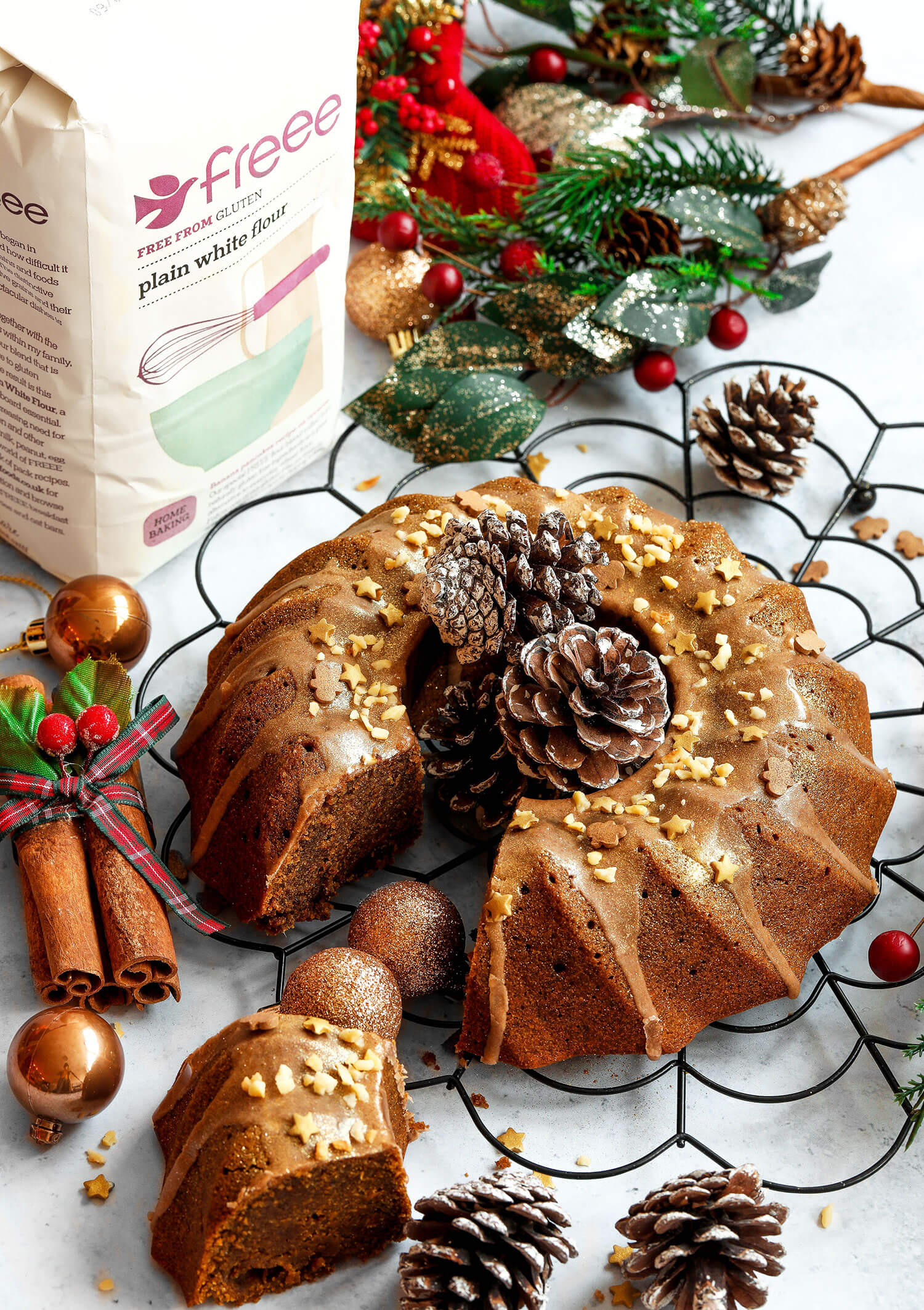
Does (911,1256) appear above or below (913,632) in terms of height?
below

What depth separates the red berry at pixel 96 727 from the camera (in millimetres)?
1709

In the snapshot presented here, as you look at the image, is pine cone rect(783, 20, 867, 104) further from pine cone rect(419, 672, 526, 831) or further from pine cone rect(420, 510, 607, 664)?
pine cone rect(419, 672, 526, 831)

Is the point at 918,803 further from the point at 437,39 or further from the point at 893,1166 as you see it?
the point at 437,39

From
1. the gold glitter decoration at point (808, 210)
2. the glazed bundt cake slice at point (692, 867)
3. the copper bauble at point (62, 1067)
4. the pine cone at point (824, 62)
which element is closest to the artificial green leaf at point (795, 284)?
the gold glitter decoration at point (808, 210)

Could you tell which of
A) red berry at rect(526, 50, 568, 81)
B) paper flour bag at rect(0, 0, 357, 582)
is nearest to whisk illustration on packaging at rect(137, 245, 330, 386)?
paper flour bag at rect(0, 0, 357, 582)

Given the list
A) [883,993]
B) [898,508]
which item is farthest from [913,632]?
[883,993]

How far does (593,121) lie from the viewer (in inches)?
97.4

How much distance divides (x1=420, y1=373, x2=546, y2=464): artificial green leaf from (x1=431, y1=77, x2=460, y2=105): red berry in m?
0.58

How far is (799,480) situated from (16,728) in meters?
1.38

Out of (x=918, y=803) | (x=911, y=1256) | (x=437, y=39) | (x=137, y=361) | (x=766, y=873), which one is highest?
(x=437, y=39)

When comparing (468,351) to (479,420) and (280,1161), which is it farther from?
(280,1161)

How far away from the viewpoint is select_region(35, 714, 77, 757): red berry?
5.53 ft

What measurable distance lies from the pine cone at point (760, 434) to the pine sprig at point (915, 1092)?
0.89m

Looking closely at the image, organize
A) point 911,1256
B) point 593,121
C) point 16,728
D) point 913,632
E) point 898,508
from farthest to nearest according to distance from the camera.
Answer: point 593,121 → point 898,508 → point 913,632 → point 16,728 → point 911,1256
